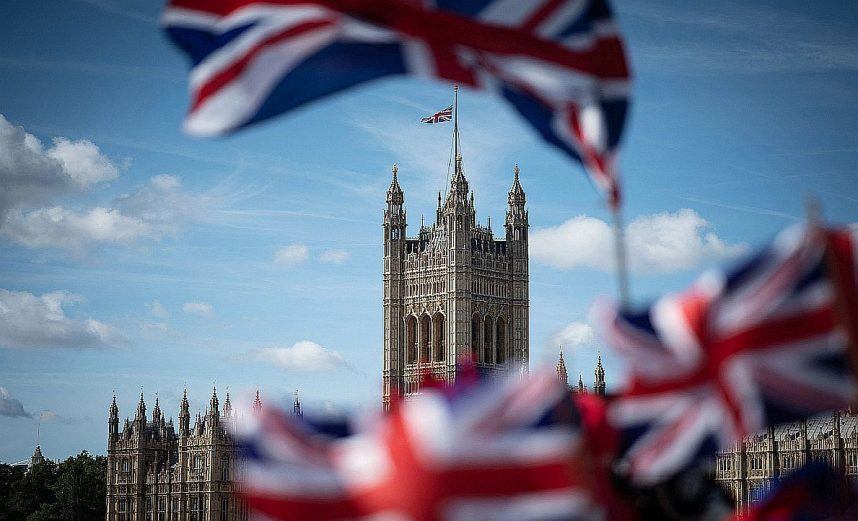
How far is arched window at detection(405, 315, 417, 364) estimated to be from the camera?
8425cm

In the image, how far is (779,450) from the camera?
72750mm

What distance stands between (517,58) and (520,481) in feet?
9.06

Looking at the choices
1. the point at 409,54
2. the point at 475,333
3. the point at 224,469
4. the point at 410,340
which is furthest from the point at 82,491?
the point at 409,54

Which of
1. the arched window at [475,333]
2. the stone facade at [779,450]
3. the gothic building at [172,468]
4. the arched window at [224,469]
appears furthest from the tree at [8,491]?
the stone facade at [779,450]

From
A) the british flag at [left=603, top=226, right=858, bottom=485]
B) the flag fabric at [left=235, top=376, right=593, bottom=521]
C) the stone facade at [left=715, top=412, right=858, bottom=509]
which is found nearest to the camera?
the flag fabric at [left=235, top=376, right=593, bottom=521]

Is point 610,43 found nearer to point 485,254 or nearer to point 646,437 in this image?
point 646,437

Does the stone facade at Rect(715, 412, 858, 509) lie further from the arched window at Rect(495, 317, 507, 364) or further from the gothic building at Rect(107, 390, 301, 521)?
the gothic building at Rect(107, 390, 301, 521)

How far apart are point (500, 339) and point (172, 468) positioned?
66.1 feet

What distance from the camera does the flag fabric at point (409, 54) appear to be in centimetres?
772

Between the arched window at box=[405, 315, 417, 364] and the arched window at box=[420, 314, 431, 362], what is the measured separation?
516 millimetres

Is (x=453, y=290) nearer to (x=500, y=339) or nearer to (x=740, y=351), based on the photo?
(x=500, y=339)

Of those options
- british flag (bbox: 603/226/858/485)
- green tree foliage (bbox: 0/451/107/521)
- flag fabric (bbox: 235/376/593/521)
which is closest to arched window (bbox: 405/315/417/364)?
green tree foliage (bbox: 0/451/107/521)

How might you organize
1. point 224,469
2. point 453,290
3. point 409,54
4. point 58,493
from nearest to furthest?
point 409,54 < point 224,469 < point 453,290 < point 58,493

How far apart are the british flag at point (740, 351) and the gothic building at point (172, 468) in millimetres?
71845
